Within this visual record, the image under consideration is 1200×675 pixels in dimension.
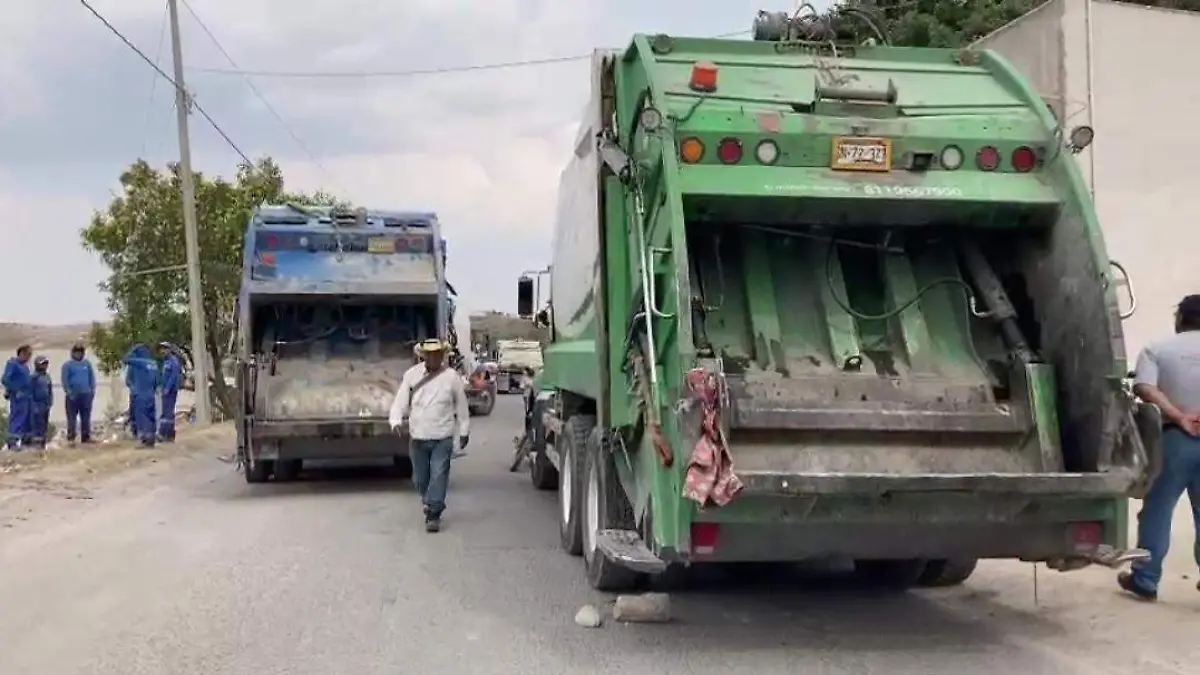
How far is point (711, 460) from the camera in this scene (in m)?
5.67

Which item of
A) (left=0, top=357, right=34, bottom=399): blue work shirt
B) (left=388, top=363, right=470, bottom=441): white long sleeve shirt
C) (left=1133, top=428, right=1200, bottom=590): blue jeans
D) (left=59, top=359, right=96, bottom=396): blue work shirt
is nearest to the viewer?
(left=1133, top=428, right=1200, bottom=590): blue jeans

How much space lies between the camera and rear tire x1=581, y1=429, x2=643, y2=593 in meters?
7.39

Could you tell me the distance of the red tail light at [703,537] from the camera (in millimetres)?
5973

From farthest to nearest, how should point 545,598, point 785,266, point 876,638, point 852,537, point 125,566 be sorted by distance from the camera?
point 125,566 → point 545,598 → point 785,266 → point 876,638 → point 852,537

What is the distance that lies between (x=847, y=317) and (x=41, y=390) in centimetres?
1478

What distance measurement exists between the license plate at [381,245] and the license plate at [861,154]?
27.7 feet

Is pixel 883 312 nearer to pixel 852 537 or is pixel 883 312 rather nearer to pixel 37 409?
pixel 852 537

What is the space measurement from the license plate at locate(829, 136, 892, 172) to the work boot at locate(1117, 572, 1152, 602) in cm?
295

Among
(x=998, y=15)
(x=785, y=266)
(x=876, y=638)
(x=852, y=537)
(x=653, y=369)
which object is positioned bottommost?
(x=876, y=638)

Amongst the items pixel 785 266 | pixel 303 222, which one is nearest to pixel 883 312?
pixel 785 266

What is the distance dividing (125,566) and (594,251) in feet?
13.7

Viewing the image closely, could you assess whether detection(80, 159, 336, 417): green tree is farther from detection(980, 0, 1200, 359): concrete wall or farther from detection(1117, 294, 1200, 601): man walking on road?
detection(1117, 294, 1200, 601): man walking on road

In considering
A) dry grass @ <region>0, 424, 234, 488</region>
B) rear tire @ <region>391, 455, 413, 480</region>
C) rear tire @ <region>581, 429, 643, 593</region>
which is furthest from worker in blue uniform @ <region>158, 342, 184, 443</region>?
rear tire @ <region>581, 429, 643, 593</region>

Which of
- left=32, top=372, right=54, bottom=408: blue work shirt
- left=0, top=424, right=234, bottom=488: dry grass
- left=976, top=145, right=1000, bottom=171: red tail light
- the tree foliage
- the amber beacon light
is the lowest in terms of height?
left=0, top=424, right=234, bottom=488: dry grass
